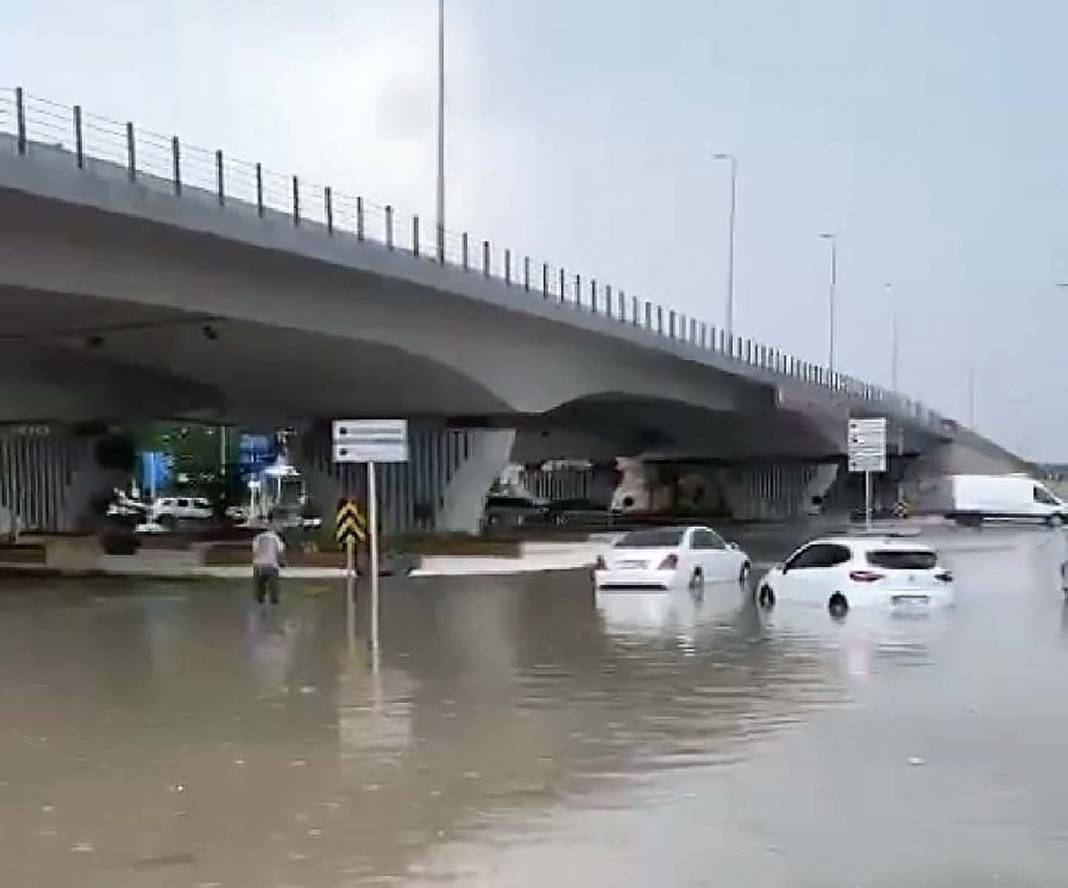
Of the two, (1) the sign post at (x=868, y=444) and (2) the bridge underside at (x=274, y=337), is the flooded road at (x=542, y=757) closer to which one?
(2) the bridge underside at (x=274, y=337)

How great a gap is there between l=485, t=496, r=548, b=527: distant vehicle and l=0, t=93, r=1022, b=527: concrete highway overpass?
11685mm

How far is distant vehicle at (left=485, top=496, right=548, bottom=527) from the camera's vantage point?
79562 millimetres

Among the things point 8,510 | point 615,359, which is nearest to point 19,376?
point 8,510

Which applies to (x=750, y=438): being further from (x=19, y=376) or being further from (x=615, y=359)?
(x=19, y=376)

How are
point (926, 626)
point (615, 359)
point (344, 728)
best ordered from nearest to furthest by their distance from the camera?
point (344, 728) → point (926, 626) → point (615, 359)

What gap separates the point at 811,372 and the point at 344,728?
65028 mm

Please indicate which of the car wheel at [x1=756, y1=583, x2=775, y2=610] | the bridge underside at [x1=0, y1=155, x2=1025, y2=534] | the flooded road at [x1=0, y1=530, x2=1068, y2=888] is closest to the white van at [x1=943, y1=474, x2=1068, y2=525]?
the bridge underside at [x1=0, y1=155, x2=1025, y2=534]

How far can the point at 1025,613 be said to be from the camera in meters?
25.7

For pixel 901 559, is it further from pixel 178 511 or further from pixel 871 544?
pixel 178 511

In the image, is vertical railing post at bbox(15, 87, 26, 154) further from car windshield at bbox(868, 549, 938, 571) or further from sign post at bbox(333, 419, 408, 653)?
car windshield at bbox(868, 549, 938, 571)

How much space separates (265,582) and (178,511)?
198 ft

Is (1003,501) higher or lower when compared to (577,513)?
higher

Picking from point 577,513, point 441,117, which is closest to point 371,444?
point 441,117

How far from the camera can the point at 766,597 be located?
87.7ft
